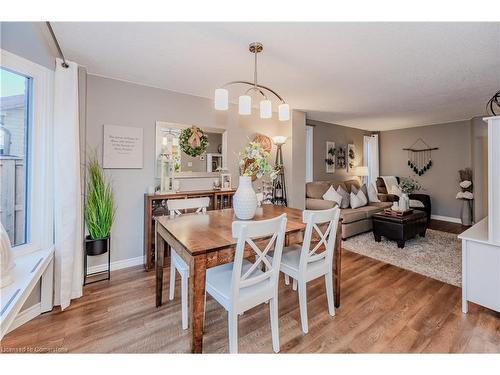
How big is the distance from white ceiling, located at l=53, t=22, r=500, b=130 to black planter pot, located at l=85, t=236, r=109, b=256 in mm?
1861

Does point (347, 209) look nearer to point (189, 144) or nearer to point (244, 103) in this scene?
point (189, 144)

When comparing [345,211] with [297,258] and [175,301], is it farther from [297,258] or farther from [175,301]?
[175,301]

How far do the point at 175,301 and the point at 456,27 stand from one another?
10.8 ft

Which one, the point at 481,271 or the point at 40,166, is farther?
the point at 40,166

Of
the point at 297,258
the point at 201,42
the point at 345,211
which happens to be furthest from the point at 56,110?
the point at 345,211

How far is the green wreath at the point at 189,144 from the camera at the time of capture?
3.27m

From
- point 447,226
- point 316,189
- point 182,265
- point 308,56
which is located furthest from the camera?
point 447,226

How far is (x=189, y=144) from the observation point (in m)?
3.30

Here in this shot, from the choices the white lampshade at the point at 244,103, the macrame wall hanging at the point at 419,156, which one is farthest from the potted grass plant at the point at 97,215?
the macrame wall hanging at the point at 419,156

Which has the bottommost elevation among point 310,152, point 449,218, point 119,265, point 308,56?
point 119,265

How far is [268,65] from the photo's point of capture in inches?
96.3

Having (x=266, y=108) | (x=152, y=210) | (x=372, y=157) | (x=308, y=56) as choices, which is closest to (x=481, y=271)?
(x=266, y=108)

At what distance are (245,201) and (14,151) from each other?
6.49 feet

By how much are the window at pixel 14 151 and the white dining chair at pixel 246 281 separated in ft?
5.80
